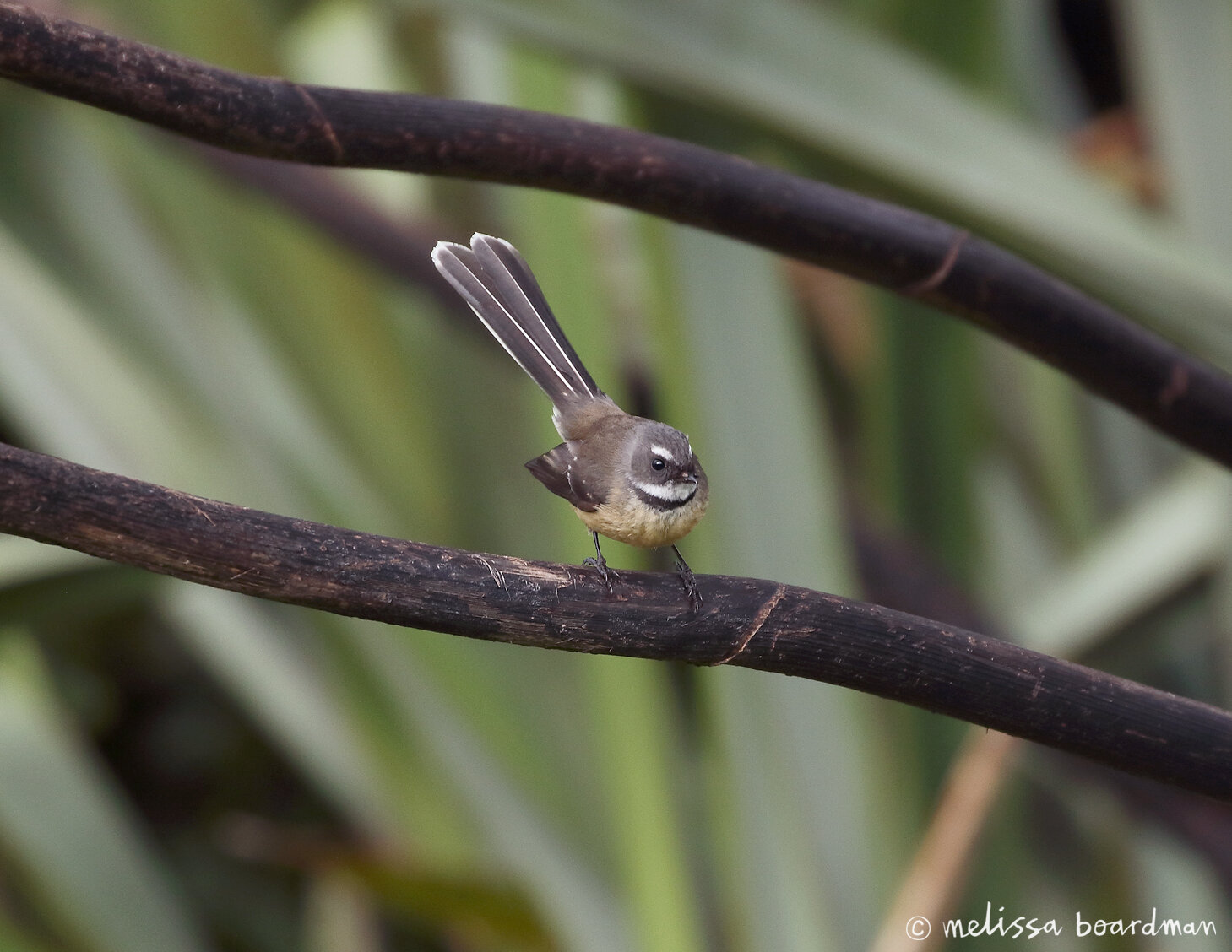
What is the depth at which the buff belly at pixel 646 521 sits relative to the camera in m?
1.27

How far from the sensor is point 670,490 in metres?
1.28

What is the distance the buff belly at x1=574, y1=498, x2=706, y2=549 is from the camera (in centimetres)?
127

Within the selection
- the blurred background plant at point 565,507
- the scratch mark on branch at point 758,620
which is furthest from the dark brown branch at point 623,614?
the blurred background plant at point 565,507

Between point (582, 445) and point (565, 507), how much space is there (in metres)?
0.34

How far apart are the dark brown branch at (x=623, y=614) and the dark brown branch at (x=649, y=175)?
30 centimetres

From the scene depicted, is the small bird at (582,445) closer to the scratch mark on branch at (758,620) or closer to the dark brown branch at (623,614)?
the dark brown branch at (623,614)

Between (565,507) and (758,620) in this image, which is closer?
(758,620)

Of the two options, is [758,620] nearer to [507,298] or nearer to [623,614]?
[623,614]

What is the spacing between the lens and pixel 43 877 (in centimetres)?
188

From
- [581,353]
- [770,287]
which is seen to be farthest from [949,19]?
[581,353]

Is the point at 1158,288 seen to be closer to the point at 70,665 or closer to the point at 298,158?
the point at 298,158

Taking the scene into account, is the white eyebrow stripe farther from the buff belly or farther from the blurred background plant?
the blurred background plant

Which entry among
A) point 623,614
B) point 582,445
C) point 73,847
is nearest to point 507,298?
point 582,445

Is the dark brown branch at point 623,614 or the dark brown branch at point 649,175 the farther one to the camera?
the dark brown branch at point 649,175
